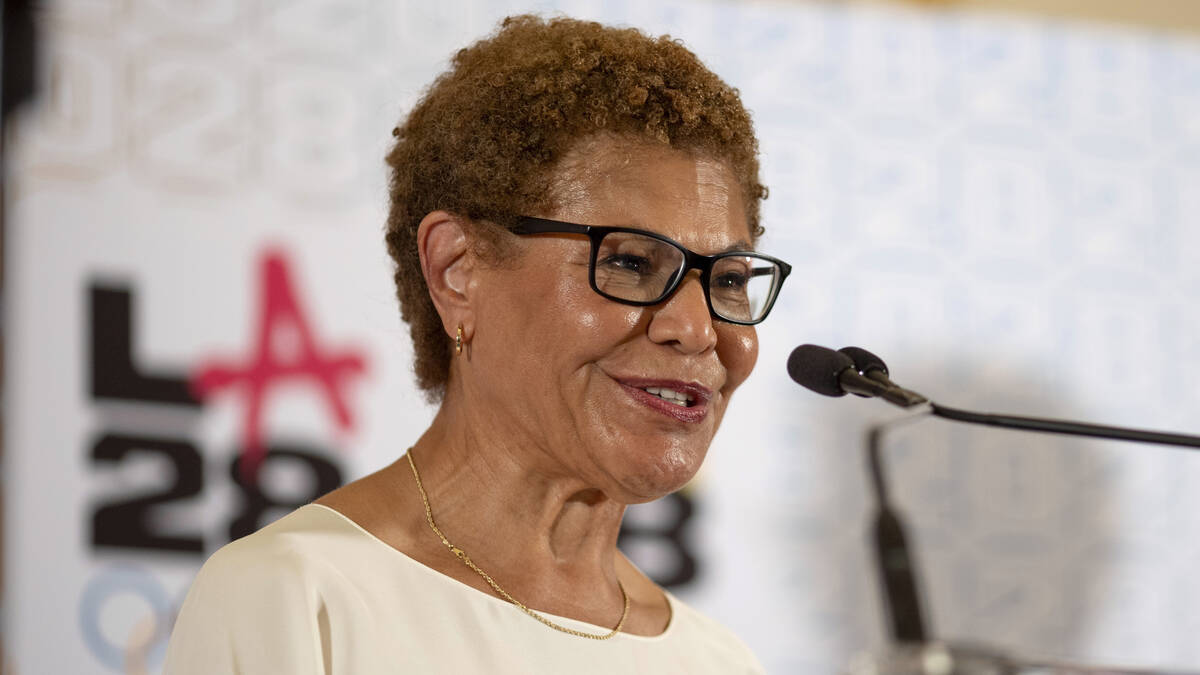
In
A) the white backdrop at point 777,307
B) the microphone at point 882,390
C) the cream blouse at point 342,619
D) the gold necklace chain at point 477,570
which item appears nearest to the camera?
the cream blouse at point 342,619

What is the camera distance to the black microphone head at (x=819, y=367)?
1.93 m

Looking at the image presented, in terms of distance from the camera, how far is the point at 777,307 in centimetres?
371

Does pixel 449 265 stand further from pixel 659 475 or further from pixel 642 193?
pixel 659 475

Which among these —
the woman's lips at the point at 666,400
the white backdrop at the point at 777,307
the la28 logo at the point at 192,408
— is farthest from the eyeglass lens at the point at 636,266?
the la28 logo at the point at 192,408

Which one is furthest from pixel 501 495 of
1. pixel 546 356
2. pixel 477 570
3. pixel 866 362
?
pixel 866 362

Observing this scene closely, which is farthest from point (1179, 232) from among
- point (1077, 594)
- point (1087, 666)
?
point (1087, 666)

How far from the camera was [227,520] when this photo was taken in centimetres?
318

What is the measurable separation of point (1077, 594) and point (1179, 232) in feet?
3.97

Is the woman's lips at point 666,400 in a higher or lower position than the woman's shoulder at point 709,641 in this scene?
higher

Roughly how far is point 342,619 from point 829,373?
0.76 meters

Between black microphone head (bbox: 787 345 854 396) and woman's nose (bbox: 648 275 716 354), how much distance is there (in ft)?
0.50

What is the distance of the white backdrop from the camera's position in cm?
309

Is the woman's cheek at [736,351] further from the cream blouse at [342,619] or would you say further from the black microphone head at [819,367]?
the cream blouse at [342,619]

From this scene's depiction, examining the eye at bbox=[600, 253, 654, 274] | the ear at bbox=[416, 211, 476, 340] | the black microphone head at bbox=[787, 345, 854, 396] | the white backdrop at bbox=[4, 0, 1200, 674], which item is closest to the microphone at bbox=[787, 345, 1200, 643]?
the black microphone head at bbox=[787, 345, 854, 396]
